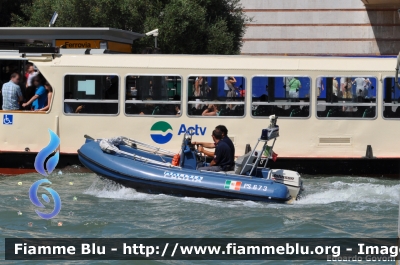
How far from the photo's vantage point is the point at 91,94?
628 inches

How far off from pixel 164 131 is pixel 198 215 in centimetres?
420

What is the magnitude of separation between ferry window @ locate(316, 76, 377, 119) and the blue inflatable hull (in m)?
2.95

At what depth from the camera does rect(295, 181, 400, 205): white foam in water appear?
13.0 m

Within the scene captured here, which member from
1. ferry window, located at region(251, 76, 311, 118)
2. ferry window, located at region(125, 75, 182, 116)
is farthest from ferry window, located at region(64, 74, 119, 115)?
ferry window, located at region(251, 76, 311, 118)

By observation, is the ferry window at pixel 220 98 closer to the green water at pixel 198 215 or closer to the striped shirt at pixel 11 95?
the green water at pixel 198 215

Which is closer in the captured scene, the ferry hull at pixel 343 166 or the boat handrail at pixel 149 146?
the boat handrail at pixel 149 146

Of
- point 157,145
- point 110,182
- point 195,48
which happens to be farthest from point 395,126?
point 195,48

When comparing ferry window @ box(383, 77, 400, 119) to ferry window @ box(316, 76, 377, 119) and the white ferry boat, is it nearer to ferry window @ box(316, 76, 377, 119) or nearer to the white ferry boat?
the white ferry boat

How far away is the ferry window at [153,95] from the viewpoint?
15828 mm

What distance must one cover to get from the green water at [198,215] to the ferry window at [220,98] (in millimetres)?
2348

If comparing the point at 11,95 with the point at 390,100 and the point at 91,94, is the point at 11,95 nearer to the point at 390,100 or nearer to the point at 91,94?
the point at 91,94

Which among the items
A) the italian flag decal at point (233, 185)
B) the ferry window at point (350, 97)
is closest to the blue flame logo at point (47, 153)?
the italian flag decal at point (233, 185)

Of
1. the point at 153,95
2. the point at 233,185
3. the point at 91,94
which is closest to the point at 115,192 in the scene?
the point at 233,185

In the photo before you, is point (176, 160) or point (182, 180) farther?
point (176, 160)
